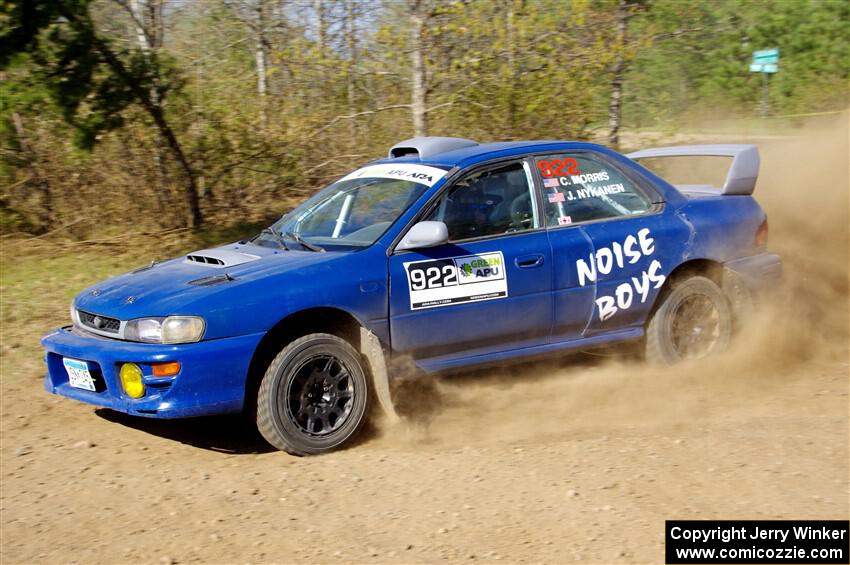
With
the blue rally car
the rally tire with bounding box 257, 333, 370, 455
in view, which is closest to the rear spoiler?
the blue rally car

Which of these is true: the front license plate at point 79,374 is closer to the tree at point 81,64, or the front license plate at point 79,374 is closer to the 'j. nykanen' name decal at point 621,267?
the 'j. nykanen' name decal at point 621,267

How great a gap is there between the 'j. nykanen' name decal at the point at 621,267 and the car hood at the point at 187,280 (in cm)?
177

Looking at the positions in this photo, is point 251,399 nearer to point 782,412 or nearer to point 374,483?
point 374,483

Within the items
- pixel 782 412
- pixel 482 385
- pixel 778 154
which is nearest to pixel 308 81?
pixel 778 154

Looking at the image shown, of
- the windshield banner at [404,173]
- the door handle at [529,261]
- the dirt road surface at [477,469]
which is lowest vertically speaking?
the dirt road surface at [477,469]

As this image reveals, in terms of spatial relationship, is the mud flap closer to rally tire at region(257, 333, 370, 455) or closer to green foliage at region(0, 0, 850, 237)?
rally tire at region(257, 333, 370, 455)

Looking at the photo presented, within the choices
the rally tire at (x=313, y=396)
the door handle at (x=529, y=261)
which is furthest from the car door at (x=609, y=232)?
the rally tire at (x=313, y=396)

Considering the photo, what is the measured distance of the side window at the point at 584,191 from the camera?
6.34 metres

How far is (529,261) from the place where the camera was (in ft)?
19.9

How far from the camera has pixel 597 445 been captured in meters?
5.40

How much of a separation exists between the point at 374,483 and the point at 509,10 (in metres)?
9.31

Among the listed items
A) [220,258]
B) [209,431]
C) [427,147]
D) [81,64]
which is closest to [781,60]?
[81,64]

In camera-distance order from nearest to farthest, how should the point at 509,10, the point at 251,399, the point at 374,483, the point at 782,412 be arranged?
the point at 374,483, the point at 251,399, the point at 782,412, the point at 509,10

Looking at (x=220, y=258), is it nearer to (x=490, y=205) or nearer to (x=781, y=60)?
(x=490, y=205)
